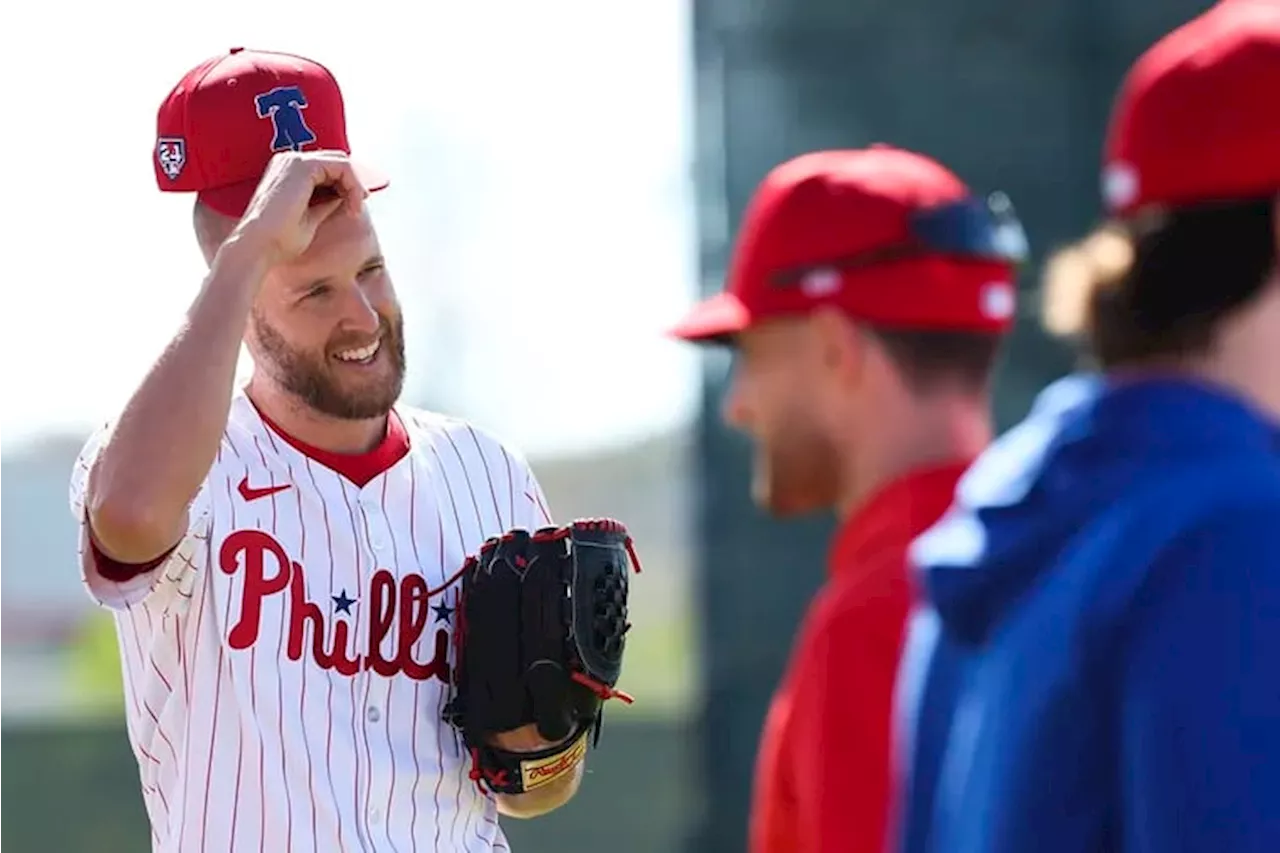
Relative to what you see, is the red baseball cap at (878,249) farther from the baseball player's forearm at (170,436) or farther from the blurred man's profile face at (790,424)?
the baseball player's forearm at (170,436)

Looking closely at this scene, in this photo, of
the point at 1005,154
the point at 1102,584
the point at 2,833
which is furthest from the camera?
the point at 2,833

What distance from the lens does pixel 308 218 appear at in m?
2.58

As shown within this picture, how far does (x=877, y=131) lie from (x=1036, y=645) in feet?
17.7

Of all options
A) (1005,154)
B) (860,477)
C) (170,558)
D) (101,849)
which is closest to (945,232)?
(860,477)

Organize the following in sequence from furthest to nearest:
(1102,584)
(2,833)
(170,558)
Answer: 1. (2,833)
2. (170,558)
3. (1102,584)

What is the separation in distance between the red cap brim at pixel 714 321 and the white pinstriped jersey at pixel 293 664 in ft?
1.21

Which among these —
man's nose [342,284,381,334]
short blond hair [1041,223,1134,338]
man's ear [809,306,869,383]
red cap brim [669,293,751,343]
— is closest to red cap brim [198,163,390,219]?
man's nose [342,284,381,334]

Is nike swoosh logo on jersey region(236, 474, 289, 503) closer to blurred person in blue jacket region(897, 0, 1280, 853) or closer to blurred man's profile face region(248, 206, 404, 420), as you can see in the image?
blurred man's profile face region(248, 206, 404, 420)

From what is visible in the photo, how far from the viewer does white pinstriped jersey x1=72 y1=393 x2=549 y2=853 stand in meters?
2.49

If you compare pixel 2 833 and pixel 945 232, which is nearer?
pixel 945 232

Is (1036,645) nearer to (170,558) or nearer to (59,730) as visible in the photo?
(170,558)

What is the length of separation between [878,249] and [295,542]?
2.48 ft

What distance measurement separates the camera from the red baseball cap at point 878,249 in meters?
2.23

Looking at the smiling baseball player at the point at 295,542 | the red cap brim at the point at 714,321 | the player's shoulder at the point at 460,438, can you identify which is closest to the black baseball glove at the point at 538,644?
the smiling baseball player at the point at 295,542
